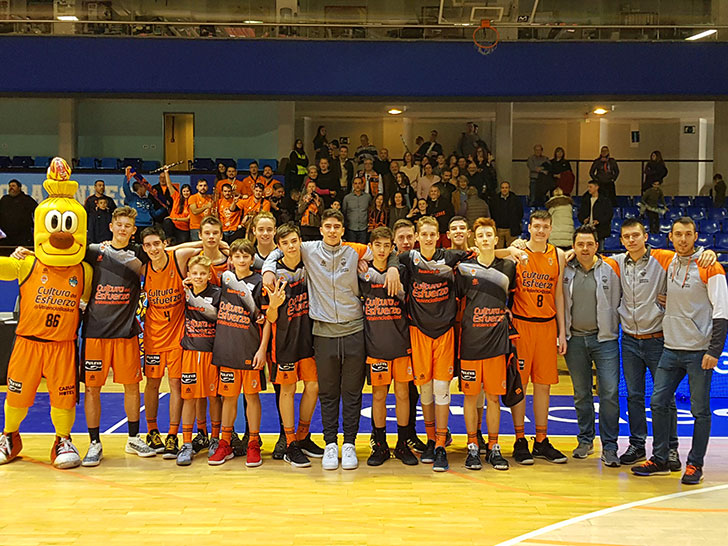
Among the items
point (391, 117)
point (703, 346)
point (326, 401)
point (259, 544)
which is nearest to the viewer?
point (259, 544)

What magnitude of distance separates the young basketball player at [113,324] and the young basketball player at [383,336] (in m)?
1.86

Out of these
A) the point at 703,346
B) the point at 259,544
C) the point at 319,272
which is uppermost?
the point at 319,272

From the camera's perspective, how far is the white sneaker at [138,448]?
6.53 meters

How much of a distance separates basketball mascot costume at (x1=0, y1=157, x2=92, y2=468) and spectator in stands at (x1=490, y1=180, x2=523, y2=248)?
828 centimetres

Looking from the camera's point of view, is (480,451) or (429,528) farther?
(480,451)

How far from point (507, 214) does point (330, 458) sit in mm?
7892

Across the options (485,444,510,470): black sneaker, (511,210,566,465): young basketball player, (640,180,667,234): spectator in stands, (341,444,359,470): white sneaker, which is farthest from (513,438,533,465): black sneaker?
(640,180,667,234): spectator in stands

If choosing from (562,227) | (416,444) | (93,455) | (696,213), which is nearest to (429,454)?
(416,444)

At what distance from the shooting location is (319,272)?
6273 millimetres

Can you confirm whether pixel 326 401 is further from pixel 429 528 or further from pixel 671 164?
pixel 671 164

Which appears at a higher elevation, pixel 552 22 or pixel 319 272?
pixel 552 22

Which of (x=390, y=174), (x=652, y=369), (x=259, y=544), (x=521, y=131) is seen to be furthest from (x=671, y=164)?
(x=259, y=544)

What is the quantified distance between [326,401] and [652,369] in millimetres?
Result: 2522

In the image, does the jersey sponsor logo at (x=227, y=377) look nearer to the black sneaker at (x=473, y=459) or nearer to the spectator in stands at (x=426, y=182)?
the black sneaker at (x=473, y=459)
